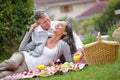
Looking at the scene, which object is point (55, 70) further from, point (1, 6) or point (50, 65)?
point (1, 6)

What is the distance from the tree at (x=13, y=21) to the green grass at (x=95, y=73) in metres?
2.94

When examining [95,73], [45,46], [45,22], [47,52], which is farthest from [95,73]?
[45,22]

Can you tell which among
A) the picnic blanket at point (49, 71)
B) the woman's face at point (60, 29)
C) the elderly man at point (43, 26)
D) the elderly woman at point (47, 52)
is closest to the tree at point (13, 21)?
the elderly man at point (43, 26)

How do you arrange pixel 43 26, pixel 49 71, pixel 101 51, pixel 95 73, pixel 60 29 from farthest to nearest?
pixel 43 26
pixel 60 29
pixel 101 51
pixel 49 71
pixel 95 73

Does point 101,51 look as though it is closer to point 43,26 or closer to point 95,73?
point 95,73

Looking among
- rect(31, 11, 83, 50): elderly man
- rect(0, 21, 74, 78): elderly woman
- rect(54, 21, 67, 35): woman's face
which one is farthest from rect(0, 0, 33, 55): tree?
rect(54, 21, 67, 35): woman's face

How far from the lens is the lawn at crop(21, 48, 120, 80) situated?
23.9 ft

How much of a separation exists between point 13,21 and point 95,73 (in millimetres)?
3647

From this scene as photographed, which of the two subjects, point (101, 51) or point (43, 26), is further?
point (43, 26)

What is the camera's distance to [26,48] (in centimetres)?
922

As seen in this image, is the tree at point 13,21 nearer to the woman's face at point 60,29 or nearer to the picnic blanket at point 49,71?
the woman's face at point 60,29

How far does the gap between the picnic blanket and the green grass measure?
116 mm

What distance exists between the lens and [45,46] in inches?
359

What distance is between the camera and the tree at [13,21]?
36.0ft
